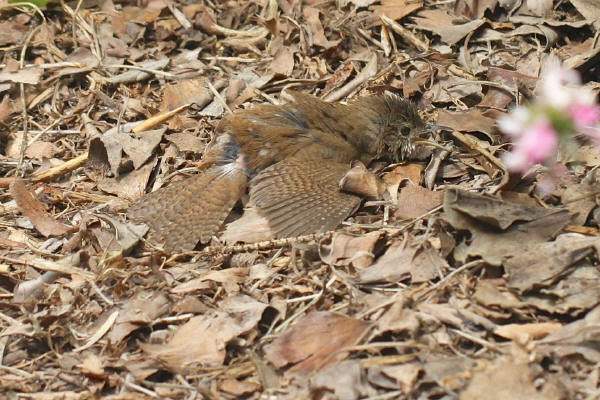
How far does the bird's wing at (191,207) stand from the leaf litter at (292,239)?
0.09 meters

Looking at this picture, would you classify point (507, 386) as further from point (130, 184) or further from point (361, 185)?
point (130, 184)

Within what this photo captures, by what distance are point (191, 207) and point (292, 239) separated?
0.72m

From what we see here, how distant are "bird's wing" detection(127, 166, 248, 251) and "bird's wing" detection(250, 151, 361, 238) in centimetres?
14

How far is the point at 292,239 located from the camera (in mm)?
3906

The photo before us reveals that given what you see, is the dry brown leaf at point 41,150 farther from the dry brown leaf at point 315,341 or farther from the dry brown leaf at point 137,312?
the dry brown leaf at point 315,341

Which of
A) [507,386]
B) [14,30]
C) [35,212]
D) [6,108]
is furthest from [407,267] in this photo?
[14,30]

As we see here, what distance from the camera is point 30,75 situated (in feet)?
17.8

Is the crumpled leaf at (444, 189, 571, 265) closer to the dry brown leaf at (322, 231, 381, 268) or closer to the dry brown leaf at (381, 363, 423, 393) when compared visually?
the dry brown leaf at (322, 231, 381, 268)

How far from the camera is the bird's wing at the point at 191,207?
413 cm

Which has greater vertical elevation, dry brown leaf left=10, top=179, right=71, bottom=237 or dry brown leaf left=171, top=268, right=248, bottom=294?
dry brown leaf left=171, top=268, right=248, bottom=294

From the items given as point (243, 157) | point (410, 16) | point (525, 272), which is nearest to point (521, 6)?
point (410, 16)

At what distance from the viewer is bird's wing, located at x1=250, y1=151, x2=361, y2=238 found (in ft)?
13.2

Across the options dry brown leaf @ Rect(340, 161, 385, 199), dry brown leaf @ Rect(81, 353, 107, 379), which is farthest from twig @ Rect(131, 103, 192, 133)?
dry brown leaf @ Rect(81, 353, 107, 379)

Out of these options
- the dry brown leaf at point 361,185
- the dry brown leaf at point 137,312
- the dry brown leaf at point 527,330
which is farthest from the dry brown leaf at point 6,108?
the dry brown leaf at point 527,330
